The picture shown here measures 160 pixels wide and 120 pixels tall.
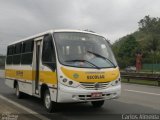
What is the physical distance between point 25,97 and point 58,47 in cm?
588

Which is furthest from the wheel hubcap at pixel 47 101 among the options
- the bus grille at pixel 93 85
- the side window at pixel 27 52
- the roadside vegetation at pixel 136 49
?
the roadside vegetation at pixel 136 49

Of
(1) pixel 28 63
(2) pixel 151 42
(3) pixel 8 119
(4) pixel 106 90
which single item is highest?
(2) pixel 151 42

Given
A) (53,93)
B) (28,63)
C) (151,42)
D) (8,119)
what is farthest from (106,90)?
(151,42)

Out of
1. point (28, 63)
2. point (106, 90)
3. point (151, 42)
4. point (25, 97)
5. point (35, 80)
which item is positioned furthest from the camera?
point (151, 42)

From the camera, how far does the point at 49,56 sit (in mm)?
11883

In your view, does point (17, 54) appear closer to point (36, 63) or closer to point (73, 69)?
point (36, 63)

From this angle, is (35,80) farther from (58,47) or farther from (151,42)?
(151,42)

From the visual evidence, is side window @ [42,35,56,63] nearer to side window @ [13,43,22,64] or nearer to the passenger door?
the passenger door

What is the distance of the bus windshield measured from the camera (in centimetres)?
1134

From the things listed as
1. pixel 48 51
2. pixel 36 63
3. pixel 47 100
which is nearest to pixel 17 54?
pixel 36 63

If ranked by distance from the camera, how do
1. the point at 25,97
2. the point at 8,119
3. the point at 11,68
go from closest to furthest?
the point at 8,119
the point at 25,97
the point at 11,68

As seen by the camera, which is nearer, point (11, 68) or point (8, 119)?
point (8, 119)

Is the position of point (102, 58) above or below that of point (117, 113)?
above

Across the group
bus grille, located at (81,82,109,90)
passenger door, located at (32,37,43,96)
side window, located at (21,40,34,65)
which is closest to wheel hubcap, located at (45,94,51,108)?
passenger door, located at (32,37,43,96)
